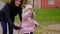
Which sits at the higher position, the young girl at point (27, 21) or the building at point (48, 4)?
the young girl at point (27, 21)

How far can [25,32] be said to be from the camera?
22.5 feet

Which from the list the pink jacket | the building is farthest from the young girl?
the building

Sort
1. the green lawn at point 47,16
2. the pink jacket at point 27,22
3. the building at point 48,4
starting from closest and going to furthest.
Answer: the pink jacket at point 27,22 → the green lawn at point 47,16 → the building at point 48,4

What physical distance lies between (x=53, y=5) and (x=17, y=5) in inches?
1499

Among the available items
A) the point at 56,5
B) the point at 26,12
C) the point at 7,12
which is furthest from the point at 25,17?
the point at 56,5

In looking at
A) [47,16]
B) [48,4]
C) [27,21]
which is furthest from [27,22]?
[48,4]

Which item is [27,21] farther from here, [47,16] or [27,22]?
[47,16]

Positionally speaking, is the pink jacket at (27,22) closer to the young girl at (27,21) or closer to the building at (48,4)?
the young girl at (27,21)

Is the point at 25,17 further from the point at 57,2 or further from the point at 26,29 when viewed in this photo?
the point at 57,2

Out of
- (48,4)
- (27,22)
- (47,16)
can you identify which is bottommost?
(48,4)

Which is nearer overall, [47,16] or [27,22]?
[27,22]

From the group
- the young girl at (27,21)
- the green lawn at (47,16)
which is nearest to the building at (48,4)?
the green lawn at (47,16)

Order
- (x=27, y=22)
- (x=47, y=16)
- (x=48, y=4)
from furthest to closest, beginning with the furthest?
(x=48, y=4)
(x=47, y=16)
(x=27, y=22)

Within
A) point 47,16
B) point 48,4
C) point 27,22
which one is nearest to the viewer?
point 27,22
